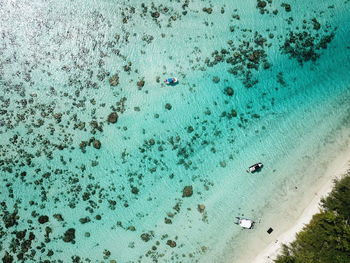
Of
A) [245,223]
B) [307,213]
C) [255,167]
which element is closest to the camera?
[307,213]

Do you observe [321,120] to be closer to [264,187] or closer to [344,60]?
[344,60]

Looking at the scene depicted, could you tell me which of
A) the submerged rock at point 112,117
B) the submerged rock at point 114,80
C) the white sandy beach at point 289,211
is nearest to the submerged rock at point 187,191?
the white sandy beach at point 289,211

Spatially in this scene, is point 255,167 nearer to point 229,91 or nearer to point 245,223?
point 245,223

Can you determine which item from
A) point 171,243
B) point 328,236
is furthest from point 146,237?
point 328,236

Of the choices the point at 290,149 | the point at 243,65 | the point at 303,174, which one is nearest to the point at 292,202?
the point at 303,174

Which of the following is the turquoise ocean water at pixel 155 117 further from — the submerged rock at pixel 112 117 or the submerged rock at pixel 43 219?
the submerged rock at pixel 112 117

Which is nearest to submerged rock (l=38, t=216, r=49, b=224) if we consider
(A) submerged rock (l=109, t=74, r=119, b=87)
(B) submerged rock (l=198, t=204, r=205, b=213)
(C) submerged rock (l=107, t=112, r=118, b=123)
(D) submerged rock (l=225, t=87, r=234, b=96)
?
(C) submerged rock (l=107, t=112, r=118, b=123)

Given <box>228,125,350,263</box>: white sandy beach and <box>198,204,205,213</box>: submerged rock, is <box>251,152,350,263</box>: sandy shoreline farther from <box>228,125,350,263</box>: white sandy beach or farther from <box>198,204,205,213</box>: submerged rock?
<box>198,204,205,213</box>: submerged rock
